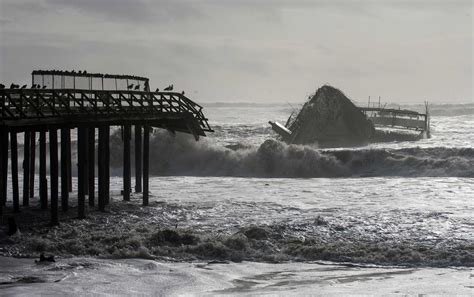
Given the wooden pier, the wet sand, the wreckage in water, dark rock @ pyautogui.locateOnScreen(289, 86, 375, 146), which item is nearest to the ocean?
the wet sand

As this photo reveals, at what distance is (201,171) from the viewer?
44.4 metres

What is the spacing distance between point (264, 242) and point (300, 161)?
2479cm

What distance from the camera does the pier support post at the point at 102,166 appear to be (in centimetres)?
2431

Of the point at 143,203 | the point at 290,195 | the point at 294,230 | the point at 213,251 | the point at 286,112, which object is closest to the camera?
the point at 213,251

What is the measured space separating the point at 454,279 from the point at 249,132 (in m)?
56.2

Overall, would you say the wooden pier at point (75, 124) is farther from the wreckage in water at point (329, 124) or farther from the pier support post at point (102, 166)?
the wreckage in water at point (329, 124)

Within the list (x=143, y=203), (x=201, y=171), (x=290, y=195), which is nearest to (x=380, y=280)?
(x=143, y=203)

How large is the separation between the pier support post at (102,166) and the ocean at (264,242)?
51 centimetres

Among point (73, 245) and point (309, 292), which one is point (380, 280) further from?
point (73, 245)

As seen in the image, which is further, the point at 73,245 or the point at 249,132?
the point at 249,132

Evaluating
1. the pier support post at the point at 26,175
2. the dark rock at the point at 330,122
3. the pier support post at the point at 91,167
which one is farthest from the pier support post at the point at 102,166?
the dark rock at the point at 330,122

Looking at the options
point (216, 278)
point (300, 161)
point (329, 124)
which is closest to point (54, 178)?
point (216, 278)

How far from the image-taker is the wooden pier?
2138 centimetres

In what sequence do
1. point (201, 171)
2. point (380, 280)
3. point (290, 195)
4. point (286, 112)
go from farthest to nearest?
1. point (286, 112)
2. point (201, 171)
3. point (290, 195)
4. point (380, 280)
